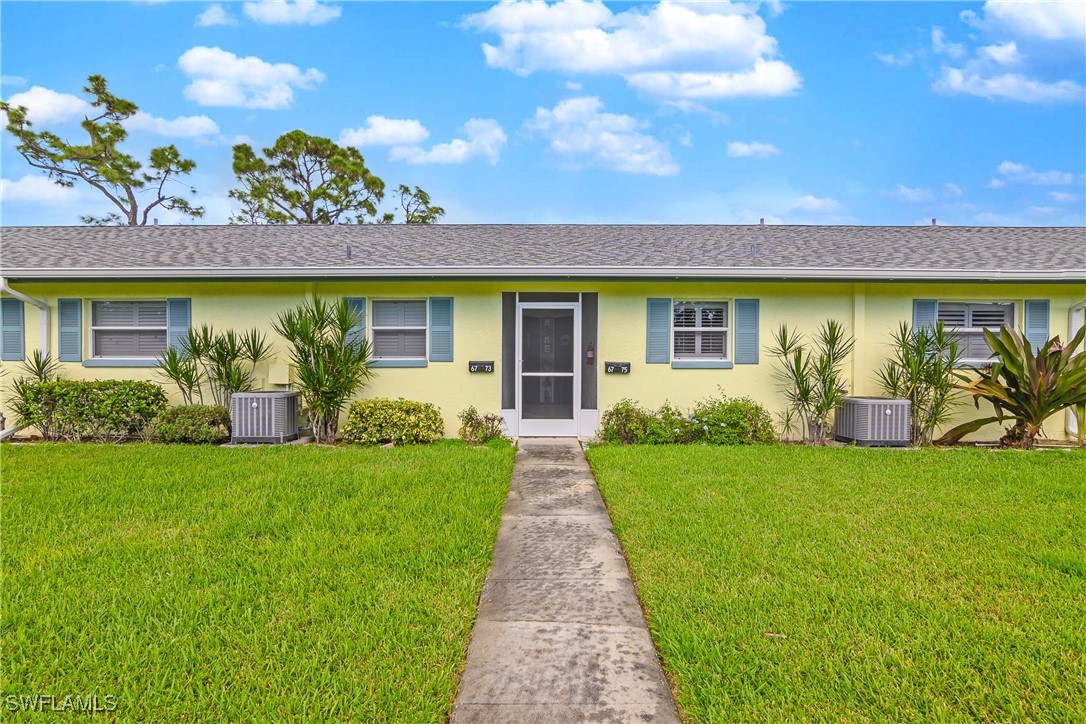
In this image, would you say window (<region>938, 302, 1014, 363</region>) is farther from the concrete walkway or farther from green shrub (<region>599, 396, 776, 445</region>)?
the concrete walkway

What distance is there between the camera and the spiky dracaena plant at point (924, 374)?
7832mm

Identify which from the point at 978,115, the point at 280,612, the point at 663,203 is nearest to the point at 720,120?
the point at 663,203

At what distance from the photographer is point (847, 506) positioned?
16.0 feet

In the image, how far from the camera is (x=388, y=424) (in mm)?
7859

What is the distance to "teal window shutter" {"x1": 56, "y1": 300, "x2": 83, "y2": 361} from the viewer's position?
8625 mm

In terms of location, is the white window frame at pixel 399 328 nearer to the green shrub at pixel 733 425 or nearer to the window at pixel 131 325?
the window at pixel 131 325

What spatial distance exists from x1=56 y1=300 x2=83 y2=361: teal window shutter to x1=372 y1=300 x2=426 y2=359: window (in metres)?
4.69

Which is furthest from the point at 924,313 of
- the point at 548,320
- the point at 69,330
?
the point at 69,330

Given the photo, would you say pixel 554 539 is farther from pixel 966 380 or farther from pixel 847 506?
pixel 966 380

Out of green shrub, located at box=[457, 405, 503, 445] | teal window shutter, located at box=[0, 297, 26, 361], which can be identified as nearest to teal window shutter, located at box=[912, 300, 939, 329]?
green shrub, located at box=[457, 405, 503, 445]

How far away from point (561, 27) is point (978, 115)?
1076 centimetres

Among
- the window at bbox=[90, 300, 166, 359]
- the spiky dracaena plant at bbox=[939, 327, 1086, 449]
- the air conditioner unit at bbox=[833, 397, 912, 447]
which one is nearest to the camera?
the spiky dracaena plant at bbox=[939, 327, 1086, 449]

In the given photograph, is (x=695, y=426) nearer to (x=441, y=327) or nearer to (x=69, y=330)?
(x=441, y=327)

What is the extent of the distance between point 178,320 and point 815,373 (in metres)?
10.1
